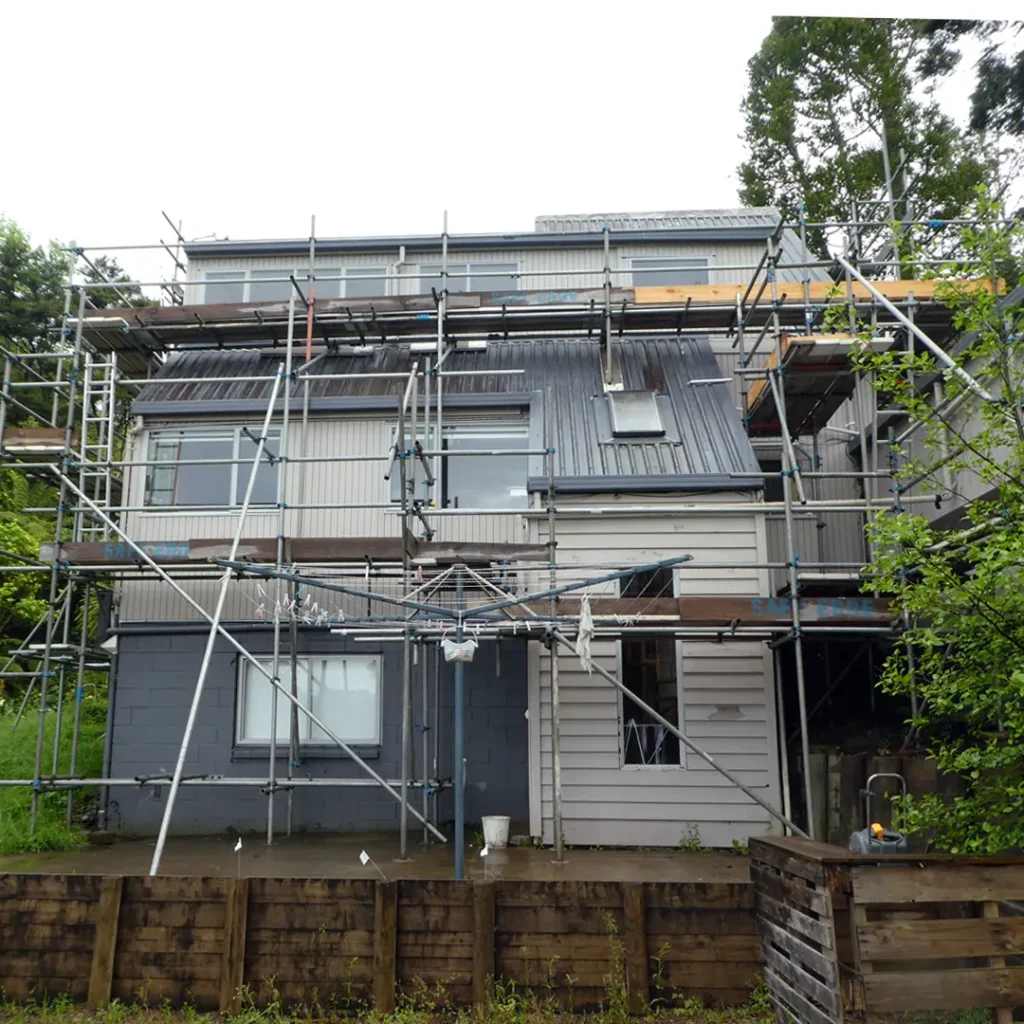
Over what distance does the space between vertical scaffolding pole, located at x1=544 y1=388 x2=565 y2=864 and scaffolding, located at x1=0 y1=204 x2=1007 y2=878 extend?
0.10 feet

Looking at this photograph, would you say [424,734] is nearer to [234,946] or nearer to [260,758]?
[260,758]

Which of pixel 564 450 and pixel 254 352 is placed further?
pixel 254 352

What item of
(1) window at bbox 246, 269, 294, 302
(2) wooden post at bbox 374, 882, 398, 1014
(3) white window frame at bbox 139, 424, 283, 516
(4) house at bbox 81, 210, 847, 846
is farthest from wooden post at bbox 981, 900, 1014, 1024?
(1) window at bbox 246, 269, 294, 302

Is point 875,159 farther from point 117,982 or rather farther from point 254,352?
point 117,982

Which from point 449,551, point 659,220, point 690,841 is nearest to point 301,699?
point 449,551

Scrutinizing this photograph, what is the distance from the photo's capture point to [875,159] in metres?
26.2

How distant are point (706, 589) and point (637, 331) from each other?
4922mm

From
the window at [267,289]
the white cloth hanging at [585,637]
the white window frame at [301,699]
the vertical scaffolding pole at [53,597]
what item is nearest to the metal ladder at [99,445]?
the vertical scaffolding pole at [53,597]

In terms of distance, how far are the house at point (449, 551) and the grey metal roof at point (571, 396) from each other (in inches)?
1.6

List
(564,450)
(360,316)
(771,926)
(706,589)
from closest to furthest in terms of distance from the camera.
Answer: (771,926), (706,589), (564,450), (360,316)

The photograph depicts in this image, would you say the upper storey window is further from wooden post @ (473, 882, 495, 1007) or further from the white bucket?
wooden post @ (473, 882, 495, 1007)

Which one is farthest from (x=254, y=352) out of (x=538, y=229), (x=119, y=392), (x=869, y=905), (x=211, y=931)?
(x=869, y=905)

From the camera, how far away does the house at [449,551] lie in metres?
11.3

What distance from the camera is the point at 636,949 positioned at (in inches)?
289
